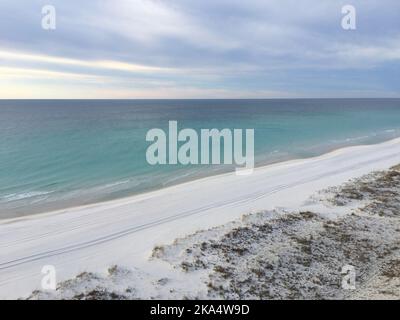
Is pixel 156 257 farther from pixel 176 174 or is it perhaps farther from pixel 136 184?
pixel 176 174

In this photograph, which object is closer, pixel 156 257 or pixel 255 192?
pixel 156 257

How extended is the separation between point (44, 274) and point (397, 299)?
940cm

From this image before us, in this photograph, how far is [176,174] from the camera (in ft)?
74.0

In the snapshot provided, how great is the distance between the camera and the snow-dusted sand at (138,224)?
9664mm

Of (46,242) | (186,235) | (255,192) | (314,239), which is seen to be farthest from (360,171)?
(46,242)

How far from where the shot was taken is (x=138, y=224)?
1313 centimetres

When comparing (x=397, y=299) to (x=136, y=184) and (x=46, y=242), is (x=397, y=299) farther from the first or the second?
(x=136, y=184)

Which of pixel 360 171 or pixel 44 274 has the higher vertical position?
pixel 360 171

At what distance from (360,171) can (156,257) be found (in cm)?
1587

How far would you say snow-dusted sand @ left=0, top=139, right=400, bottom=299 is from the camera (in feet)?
31.7
